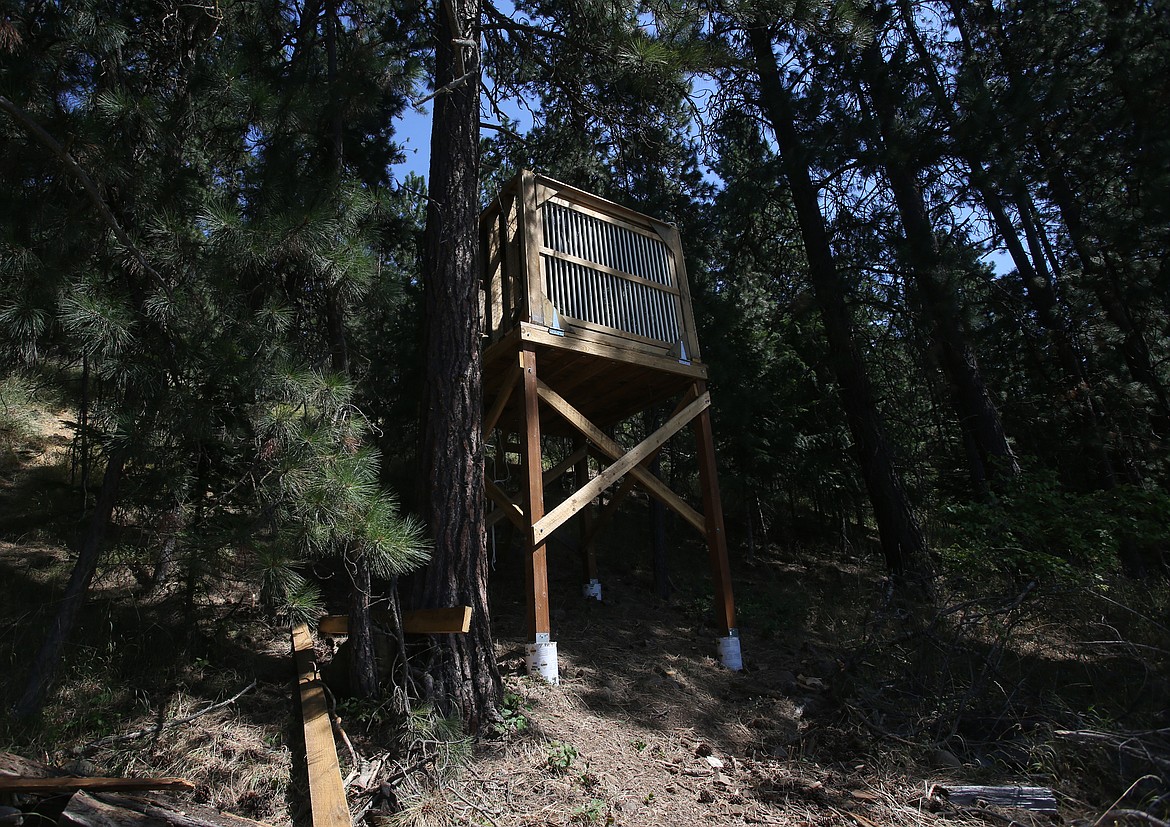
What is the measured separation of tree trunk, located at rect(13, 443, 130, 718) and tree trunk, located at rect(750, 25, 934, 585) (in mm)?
7097

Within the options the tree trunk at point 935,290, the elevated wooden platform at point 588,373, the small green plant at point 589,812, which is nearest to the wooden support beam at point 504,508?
the elevated wooden platform at point 588,373

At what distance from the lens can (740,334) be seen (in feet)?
32.9

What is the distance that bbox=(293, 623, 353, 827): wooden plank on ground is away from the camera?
2.89 metres

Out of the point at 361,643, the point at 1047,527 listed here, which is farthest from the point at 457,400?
the point at 1047,527

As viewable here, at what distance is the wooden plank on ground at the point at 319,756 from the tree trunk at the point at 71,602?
128 cm

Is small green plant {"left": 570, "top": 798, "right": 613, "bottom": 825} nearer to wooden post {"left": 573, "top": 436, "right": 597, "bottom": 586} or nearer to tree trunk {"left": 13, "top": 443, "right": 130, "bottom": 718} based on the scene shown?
tree trunk {"left": 13, "top": 443, "right": 130, "bottom": 718}

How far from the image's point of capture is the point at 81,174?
3.41 meters

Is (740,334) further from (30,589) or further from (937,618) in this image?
(30,589)

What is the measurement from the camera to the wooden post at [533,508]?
4.96 m

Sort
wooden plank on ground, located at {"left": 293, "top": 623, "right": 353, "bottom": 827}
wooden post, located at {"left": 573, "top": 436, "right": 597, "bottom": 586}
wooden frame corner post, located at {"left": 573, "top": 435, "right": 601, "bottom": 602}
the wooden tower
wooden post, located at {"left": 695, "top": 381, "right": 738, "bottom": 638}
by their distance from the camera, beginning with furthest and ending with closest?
wooden post, located at {"left": 573, "top": 436, "right": 597, "bottom": 586} < wooden frame corner post, located at {"left": 573, "top": 435, "right": 601, "bottom": 602} < wooden post, located at {"left": 695, "top": 381, "right": 738, "bottom": 638} < the wooden tower < wooden plank on ground, located at {"left": 293, "top": 623, "right": 353, "bottom": 827}

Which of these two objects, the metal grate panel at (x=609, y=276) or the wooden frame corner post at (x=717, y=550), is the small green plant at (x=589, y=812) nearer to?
the wooden frame corner post at (x=717, y=550)

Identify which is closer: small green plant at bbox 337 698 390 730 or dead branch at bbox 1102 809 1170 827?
dead branch at bbox 1102 809 1170 827

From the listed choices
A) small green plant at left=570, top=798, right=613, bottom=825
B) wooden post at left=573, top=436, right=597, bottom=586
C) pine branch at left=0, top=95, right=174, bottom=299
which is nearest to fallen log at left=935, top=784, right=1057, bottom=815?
small green plant at left=570, top=798, right=613, bottom=825

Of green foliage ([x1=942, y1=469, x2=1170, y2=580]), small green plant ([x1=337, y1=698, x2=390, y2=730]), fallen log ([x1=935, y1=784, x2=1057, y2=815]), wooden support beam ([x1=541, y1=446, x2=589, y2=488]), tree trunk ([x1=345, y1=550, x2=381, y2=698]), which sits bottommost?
fallen log ([x1=935, y1=784, x2=1057, y2=815])
